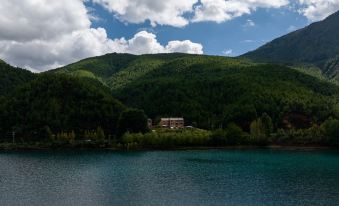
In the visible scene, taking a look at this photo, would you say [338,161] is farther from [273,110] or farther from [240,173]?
[273,110]

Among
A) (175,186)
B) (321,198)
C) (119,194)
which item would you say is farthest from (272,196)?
(119,194)

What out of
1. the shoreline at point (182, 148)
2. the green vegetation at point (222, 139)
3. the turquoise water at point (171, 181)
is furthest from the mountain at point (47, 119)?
the turquoise water at point (171, 181)

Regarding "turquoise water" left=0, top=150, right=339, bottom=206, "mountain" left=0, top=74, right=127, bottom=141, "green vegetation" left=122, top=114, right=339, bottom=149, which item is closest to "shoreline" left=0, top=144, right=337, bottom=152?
"green vegetation" left=122, top=114, right=339, bottom=149

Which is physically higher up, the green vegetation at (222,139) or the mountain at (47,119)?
the mountain at (47,119)

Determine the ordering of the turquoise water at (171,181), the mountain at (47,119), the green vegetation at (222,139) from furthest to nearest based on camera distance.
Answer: the mountain at (47,119)
the green vegetation at (222,139)
the turquoise water at (171,181)

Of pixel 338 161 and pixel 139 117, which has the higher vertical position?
pixel 139 117

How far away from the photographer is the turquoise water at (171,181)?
213 ft

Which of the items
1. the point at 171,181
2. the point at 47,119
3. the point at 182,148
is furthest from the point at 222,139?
the point at 171,181

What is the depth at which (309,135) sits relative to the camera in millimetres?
161500

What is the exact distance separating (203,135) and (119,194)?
95.9 m

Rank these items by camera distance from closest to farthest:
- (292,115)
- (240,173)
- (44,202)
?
(44,202), (240,173), (292,115)

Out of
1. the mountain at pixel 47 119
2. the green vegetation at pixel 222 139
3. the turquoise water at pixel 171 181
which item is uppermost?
the mountain at pixel 47 119

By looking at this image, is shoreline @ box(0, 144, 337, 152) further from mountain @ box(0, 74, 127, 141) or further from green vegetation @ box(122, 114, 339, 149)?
mountain @ box(0, 74, 127, 141)

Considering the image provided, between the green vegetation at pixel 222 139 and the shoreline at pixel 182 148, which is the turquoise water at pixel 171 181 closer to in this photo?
the shoreline at pixel 182 148
